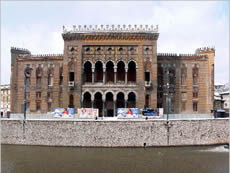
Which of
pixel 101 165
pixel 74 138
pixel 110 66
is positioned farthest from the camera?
pixel 110 66

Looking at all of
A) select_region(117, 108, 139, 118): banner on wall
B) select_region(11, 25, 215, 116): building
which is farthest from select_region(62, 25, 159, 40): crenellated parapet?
select_region(117, 108, 139, 118): banner on wall

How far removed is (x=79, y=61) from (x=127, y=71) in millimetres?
8688

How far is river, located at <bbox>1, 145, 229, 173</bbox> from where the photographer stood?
17.5 metres

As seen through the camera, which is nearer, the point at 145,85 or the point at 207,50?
the point at 145,85

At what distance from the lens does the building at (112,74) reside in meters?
34.1

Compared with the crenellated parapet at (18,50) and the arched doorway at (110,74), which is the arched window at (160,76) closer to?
the arched doorway at (110,74)

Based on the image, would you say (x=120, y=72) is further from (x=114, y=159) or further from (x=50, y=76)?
(x=114, y=159)

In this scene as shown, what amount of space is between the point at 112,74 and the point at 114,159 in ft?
63.1

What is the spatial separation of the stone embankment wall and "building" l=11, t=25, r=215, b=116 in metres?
8.42

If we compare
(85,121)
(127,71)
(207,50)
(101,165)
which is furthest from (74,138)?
(207,50)

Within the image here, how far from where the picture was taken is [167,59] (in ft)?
126

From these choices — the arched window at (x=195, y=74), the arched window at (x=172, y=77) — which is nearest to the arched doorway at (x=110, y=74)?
the arched window at (x=172, y=77)

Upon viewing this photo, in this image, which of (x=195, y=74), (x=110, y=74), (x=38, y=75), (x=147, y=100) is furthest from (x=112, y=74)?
(x=195, y=74)

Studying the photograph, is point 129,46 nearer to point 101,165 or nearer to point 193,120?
point 193,120
